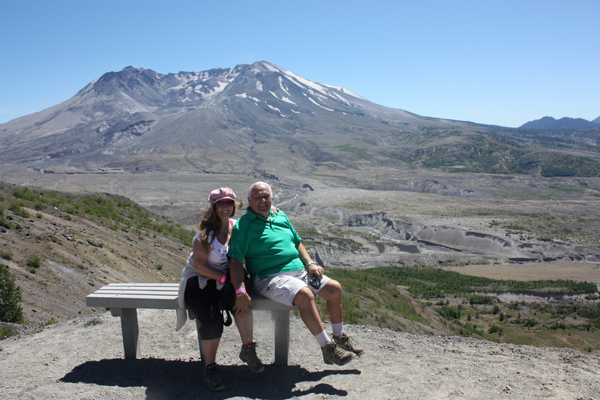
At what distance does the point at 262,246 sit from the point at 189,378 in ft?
4.11

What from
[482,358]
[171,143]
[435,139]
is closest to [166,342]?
[482,358]

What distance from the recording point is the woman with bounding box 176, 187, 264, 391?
10.2 feet

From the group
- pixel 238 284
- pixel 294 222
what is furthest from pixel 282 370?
pixel 294 222

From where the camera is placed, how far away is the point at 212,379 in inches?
118

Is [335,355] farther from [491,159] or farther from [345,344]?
[491,159]

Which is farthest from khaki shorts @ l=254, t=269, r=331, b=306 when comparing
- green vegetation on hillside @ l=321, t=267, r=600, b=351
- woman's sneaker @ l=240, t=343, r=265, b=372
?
green vegetation on hillside @ l=321, t=267, r=600, b=351

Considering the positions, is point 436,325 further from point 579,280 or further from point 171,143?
point 171,143

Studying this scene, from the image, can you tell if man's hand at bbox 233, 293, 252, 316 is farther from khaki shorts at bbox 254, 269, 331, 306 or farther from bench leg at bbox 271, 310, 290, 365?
bench leg at bbox 271, 310, 290, 365

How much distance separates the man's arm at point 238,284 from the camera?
10.2ft

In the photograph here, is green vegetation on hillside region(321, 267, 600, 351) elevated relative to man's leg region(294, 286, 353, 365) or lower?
lower

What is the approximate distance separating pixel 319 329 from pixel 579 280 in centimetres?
2603

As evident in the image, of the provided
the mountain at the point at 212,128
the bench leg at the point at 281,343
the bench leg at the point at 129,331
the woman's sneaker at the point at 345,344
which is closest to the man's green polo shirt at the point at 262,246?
the bench leg at the point at 281,343

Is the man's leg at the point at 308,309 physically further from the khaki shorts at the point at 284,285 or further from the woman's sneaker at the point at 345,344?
the woman's sneaker at the point at 345,344

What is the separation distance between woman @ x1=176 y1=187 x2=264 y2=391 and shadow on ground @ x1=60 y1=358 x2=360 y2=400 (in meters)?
0.14
